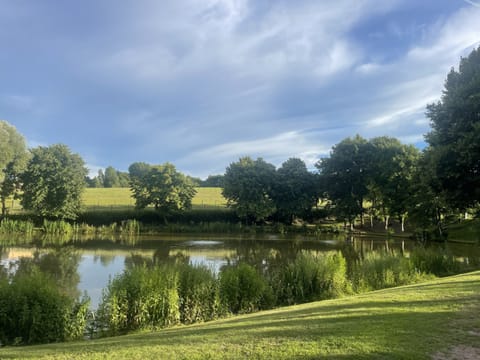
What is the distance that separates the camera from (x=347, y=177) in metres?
44.2

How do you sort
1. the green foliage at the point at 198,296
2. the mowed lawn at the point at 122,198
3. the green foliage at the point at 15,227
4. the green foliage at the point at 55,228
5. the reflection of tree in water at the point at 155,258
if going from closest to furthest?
the green foliage at the point at 198,296 < the reflection of tree in water at the point at 155,258 < the green foliage at the point at 15,227 < the green foliage at the point at 55,228 < the mowed lawn at the point at 122,198

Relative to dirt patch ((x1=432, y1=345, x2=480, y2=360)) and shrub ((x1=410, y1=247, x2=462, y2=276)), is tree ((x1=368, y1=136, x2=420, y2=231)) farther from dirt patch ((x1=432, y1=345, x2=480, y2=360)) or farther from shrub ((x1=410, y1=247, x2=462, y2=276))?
dirt patch ((x1=432, y1=345, x2=480, y2=360))

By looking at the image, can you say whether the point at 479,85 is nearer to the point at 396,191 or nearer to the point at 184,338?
the point at 184,338

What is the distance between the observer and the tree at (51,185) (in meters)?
39.5

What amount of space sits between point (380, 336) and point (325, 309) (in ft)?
8.16

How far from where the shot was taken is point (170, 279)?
8703mm

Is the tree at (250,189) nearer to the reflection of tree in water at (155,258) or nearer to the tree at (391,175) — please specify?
the tree at (391,175)

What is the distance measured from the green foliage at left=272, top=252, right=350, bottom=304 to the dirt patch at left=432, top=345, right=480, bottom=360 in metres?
6.54

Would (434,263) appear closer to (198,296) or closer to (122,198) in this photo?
(198,296)

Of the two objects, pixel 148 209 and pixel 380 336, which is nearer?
pixel 380 336

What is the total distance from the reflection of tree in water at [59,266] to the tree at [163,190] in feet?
64.8

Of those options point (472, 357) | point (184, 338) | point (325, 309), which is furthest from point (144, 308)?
point (472, 357)

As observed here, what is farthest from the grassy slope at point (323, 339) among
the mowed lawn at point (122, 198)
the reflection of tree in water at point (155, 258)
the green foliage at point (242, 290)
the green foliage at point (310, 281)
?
the mowed lawn at point (122, 198)

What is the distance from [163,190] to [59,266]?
2630 centimetres
